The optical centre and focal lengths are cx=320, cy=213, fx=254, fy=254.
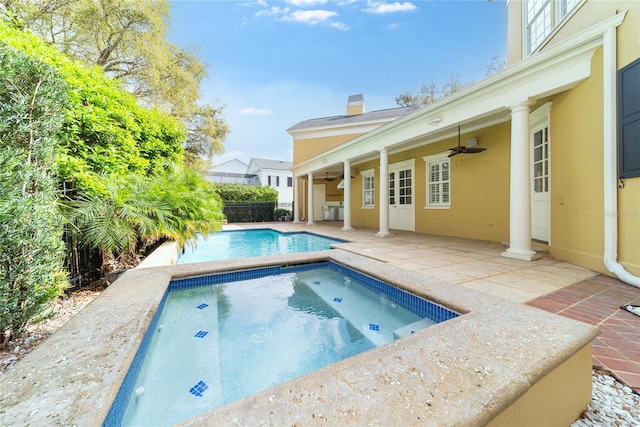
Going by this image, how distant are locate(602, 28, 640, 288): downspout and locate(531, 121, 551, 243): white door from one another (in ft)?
4.69

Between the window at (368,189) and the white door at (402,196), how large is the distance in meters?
1.12

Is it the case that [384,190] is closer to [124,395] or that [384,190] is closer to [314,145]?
[124,395]

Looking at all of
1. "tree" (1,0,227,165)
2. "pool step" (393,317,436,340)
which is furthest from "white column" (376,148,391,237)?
"tree" (1,0,227,165)

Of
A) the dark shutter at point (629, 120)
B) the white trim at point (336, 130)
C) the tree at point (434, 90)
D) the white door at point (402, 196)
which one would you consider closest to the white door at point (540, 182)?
the dark shutter at point (629, 120)

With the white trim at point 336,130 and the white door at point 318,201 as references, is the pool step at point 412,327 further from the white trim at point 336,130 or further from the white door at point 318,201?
the white door at point 318,201

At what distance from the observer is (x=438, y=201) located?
782 centimetres

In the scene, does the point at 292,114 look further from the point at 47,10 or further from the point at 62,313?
the point at 62,313

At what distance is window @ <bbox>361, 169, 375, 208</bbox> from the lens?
10.7m

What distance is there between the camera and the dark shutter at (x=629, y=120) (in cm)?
300

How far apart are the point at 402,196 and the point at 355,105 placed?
8719 millimetres

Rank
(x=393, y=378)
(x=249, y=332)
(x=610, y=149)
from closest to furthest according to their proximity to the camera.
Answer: (x=393, y=378) < (x=249, y=332) < (x=610, y=149)

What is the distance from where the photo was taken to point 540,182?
16.9ft

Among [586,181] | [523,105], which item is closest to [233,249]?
[523,105]

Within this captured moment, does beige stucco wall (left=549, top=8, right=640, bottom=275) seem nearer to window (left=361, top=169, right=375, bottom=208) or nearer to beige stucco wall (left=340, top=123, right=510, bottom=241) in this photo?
beige stucco wall (left=340, top=123, right=510, bottom=241)
